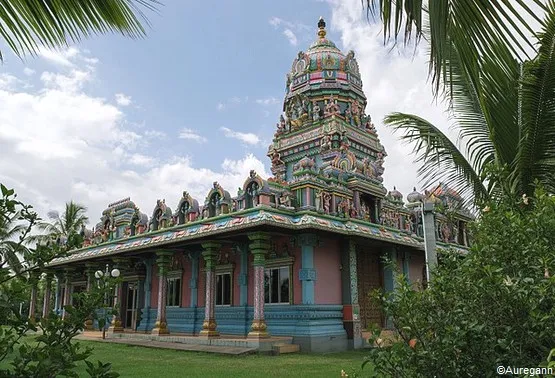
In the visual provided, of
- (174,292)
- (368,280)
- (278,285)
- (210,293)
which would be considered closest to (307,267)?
(278,285)

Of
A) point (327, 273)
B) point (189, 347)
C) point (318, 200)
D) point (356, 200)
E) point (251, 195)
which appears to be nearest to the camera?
point (189, 347)

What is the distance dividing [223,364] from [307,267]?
13.3ft

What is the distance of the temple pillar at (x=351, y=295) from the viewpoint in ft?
46.8

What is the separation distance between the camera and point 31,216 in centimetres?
263

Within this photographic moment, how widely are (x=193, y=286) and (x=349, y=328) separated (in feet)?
19.5

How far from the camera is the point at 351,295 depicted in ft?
48.0

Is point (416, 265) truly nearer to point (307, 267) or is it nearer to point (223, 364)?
point (307, 267)

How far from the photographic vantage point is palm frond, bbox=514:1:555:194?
5141 millimetres

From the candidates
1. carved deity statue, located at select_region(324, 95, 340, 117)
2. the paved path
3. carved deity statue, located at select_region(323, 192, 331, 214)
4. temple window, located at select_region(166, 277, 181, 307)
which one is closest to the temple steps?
the paved path

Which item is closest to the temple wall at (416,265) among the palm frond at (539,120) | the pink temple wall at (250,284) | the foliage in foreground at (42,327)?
the pink temple wall at (250,284)

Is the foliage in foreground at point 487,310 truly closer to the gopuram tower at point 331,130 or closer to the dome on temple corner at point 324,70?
the gopuram tower at point 331,130

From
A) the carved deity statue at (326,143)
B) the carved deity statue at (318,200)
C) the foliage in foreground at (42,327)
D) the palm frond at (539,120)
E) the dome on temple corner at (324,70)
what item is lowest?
the foliage in foreground at (42,327)

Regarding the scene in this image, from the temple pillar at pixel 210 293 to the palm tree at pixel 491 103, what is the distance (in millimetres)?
8963

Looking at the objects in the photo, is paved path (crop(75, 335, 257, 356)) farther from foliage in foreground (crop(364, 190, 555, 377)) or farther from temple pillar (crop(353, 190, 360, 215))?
foliage in foreground (crop(364, 190, 555, 377))
